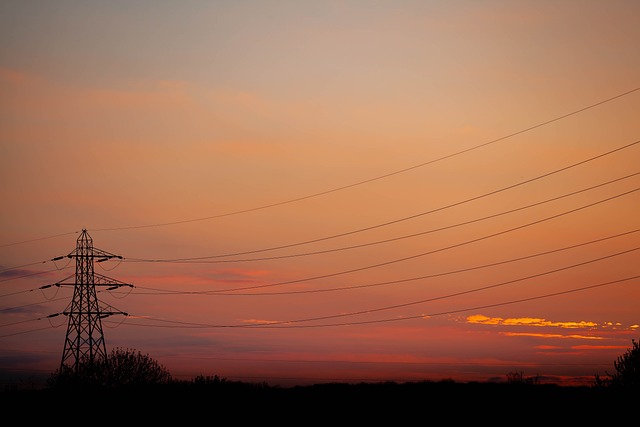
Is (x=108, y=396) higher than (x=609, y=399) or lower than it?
higher

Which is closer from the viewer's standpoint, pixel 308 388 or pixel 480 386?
pixel 480 386

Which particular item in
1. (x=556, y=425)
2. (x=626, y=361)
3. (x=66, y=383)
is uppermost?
(x=66, y=383)

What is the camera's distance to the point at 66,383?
9850 cm

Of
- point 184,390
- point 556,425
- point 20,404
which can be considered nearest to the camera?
point 556,425

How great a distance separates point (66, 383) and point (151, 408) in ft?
93.3

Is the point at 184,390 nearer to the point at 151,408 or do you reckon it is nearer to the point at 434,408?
A: the point at 151,408

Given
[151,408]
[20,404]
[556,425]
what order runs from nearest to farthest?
[556,425]
[151,408]
[20,404]

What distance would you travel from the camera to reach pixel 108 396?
80875 millimetres

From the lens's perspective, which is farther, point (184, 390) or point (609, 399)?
point (184, 390)

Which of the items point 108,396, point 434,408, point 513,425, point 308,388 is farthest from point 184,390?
point 513,425

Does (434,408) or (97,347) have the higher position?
(97,347)

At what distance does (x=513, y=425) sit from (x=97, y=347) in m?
47.6

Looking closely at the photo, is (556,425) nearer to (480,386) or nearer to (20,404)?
(480,386)

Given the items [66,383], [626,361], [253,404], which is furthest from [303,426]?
[66,383]
